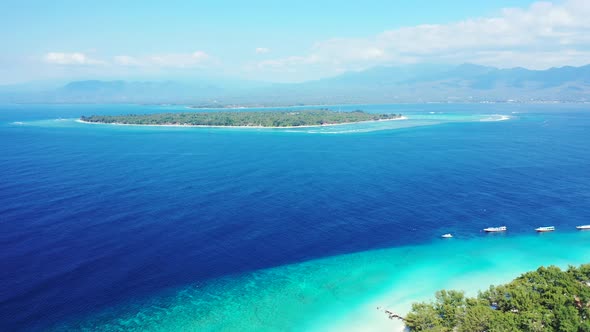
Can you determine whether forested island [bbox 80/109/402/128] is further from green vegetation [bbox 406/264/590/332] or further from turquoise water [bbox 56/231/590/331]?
green vegetation [bbox 406/264/590/332]

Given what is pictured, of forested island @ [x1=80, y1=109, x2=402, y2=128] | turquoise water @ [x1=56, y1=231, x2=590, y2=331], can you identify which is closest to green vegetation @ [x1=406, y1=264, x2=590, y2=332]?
turquoise water @ [x1=56, y1=231, x2=590, y2=331]

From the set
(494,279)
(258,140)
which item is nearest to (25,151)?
(258,140)

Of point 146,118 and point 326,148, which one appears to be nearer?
point 326,148

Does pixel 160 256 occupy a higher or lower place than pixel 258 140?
lower

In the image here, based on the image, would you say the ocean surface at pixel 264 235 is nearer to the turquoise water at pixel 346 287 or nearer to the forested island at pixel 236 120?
the turquoise water at pixel 346 287

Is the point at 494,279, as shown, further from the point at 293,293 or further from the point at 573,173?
the point at 573,173
